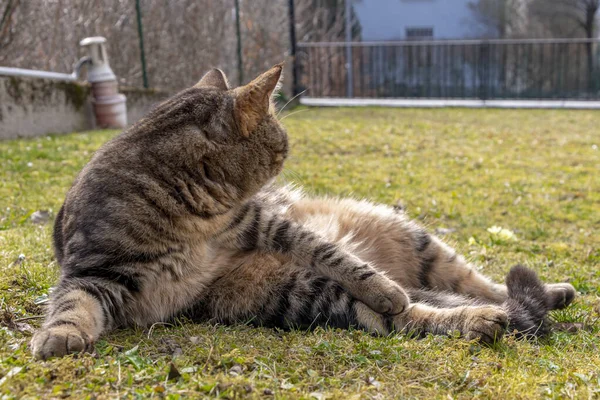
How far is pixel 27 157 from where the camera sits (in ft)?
24.2

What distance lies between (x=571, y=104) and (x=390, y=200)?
1325 cm

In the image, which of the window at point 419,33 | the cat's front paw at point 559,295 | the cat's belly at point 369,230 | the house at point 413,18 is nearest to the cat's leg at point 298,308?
the cat's belly at point 369,230

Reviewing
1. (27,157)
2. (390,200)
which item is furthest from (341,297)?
(27,157)

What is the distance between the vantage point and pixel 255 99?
3.12m

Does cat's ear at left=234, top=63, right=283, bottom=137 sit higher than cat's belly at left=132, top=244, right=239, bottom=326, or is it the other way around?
cat's ear at left=234, top=63, right=283, bottom=137

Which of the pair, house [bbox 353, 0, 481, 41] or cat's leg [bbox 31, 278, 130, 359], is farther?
house [bbox 353, 0, 481, 41]

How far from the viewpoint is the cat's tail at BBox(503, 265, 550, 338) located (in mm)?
3236

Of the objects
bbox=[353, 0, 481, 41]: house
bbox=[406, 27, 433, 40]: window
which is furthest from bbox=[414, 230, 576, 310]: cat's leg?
bbox=[406, 27, 433, 40]: window

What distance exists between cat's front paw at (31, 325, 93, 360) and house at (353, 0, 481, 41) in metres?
25.9

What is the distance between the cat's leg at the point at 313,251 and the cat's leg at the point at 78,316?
668mm

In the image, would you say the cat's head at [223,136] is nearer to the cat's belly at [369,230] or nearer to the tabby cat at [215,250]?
the tabby cat at [215,250]

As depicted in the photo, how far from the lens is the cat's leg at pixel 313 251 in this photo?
321cm

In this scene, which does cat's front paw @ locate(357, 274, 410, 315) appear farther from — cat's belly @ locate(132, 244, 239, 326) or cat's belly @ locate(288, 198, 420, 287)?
cat's belly @ locate(132, 244, 239, 326)

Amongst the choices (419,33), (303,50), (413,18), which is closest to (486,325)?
(303,50)
